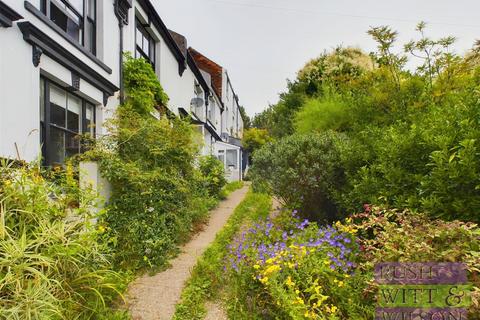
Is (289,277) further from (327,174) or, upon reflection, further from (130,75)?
(130,75)

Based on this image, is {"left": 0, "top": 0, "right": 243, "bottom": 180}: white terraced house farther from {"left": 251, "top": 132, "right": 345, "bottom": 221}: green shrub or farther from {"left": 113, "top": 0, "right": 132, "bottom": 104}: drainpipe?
{"left": 251, "top": 132, "right": 345, "bottom": 221}: green shrub

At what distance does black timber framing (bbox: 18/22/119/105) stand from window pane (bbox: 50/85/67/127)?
0.46m

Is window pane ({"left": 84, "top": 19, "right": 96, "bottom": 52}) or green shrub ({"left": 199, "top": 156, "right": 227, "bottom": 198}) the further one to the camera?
green shrub ({"left": 199, "top": 156, "right": 227, "bottom": 198})

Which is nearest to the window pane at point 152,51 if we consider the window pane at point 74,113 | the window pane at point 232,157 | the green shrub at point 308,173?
the window pane at point 74,113

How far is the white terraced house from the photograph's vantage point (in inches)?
165

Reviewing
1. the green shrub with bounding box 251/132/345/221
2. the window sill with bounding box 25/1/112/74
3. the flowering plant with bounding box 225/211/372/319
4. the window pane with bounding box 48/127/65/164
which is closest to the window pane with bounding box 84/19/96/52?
the window sill with bounding box 25/1/112/74

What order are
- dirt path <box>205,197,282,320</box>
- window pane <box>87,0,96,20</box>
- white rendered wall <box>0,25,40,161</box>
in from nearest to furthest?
1. dirt path <box>205,197,282,320</box>
2. white rendered wall <box>0,25,40,161</box>
3. window pane <box>87,0,96,20</box>

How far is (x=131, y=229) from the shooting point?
16.0ft

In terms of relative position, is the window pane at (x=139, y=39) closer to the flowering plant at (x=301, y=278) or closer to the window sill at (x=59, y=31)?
the window sill at (x=59, y=31)

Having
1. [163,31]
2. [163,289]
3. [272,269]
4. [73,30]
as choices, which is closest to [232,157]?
[163,31]

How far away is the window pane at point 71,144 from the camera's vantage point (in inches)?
231

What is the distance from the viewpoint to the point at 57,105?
5527mm

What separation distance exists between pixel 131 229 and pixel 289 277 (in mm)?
2829

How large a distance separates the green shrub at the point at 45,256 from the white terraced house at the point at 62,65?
0.94 metres
